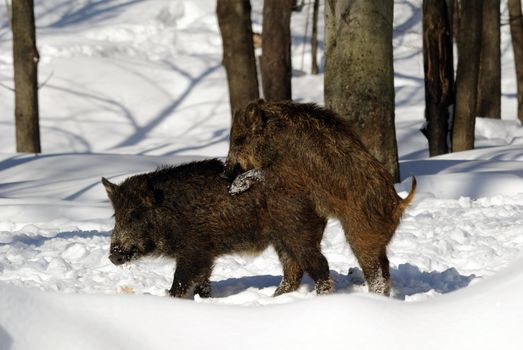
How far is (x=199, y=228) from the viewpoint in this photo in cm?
593

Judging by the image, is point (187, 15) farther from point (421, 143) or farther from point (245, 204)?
point (245, 204)

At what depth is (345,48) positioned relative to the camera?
31.3 feet

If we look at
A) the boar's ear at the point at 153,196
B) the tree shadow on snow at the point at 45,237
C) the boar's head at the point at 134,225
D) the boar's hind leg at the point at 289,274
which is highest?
the boar's ear at the point at 153,196

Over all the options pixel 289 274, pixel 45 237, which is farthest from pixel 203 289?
pixel 45 237

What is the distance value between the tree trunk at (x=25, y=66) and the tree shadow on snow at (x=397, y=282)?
377 inches

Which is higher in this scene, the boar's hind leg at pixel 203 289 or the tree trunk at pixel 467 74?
the tree trunk at pixel 467 74

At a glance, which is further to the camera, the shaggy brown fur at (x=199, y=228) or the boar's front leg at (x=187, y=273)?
the boar's front leg at (x=187, y=273)

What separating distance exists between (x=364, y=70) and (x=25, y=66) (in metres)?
7.58

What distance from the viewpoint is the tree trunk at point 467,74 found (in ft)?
47.1

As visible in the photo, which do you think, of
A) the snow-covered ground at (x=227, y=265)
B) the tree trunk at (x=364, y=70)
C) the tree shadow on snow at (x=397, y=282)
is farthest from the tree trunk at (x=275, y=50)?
the tree shadow on snow at (x=397, y=282)

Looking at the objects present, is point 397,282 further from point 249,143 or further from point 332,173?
point 249,143

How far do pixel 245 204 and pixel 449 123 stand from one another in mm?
9703

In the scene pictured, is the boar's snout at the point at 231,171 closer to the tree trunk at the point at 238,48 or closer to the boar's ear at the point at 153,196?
the boar's ear at the point at 153,196

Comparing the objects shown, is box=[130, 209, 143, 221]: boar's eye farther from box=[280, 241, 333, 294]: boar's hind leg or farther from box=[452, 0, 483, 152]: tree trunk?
box=[452, 0, 483, 152]: tree trunk
